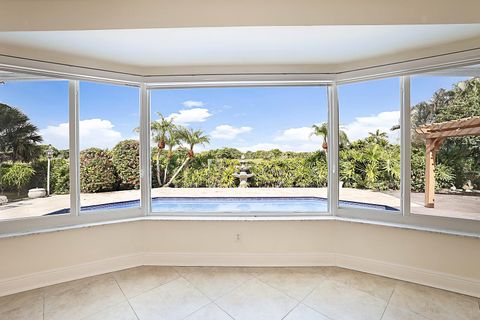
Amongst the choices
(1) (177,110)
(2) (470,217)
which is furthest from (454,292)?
(1) (177,110)

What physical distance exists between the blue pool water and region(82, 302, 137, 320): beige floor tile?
42.0 inches

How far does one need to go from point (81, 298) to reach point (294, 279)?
1.93 meters

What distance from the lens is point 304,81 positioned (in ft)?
8.80

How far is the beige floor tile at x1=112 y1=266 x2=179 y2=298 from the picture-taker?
2.18 metres

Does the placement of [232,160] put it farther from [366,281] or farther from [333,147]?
[366,281]

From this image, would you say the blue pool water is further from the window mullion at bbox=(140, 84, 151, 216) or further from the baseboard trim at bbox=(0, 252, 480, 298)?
the baseboard trim at bbox=(0, 252, 480, 298)

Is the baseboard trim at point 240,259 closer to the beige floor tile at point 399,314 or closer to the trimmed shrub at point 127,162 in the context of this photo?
the beige floor tile at point 399,314

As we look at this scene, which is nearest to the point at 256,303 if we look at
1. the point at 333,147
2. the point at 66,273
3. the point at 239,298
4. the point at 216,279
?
the point at 239,298

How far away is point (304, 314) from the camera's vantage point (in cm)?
183

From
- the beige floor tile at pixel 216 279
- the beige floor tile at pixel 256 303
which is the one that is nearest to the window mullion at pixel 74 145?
the beige floor tile at pixel 216 279

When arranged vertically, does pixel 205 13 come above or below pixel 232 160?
above

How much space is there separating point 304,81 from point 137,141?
204 cm

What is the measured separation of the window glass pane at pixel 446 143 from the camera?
225 cm

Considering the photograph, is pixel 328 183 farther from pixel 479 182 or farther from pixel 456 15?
pixel 456 15
